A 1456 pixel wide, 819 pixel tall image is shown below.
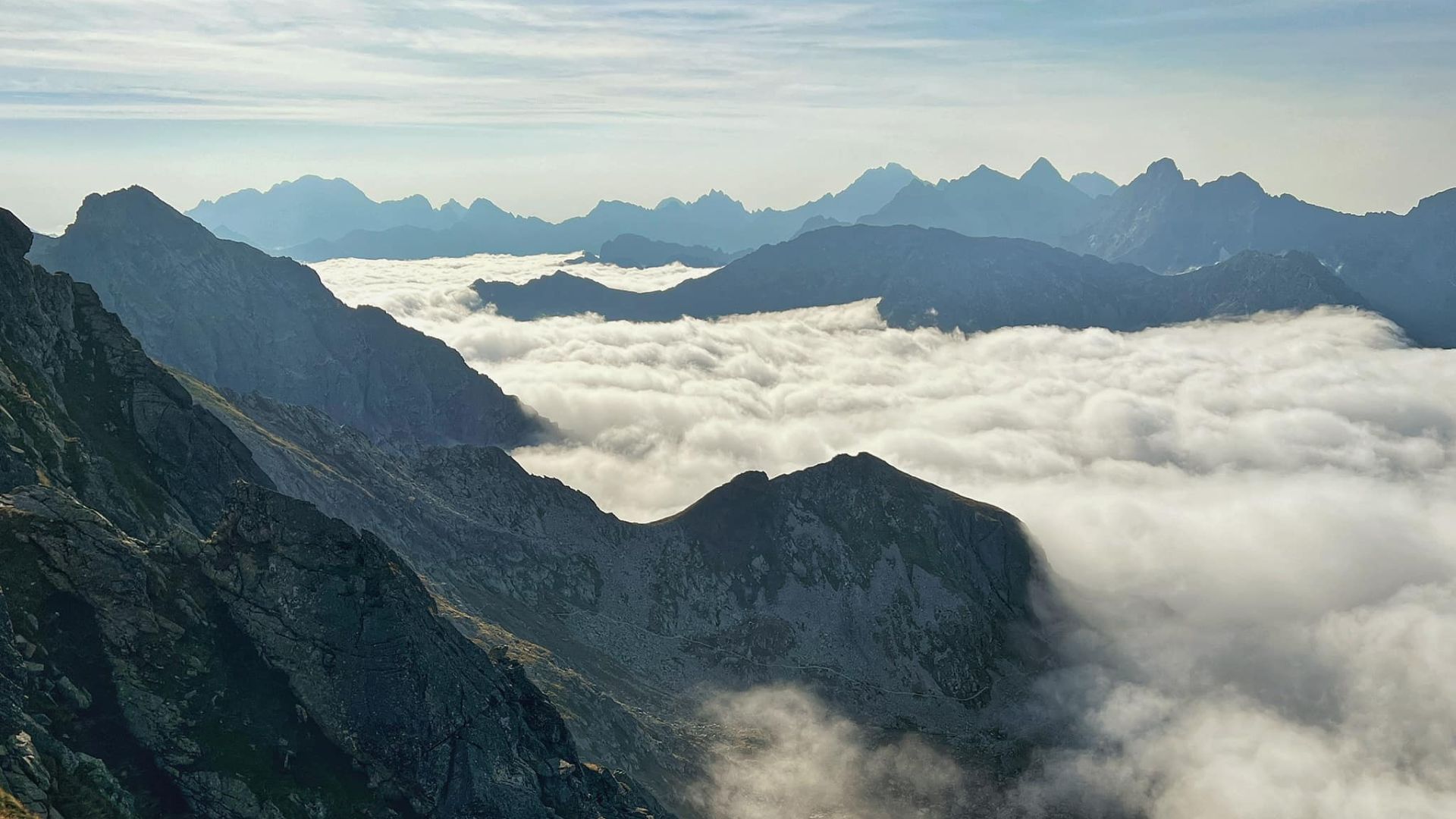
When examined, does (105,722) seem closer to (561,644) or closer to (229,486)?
(229,486)

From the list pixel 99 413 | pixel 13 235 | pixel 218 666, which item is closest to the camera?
pixel 218 666

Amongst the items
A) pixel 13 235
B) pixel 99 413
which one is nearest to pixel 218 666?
pixel 99 413

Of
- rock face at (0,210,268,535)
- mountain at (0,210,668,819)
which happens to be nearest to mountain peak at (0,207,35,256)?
rock face at (0,210,268,535)

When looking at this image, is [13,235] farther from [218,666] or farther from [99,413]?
[218,666]

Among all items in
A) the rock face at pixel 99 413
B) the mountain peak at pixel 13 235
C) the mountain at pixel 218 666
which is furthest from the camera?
the mountain peak at pixel 13 235

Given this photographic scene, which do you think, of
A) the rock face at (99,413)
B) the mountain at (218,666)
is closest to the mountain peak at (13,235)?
the rock face at (99,413)

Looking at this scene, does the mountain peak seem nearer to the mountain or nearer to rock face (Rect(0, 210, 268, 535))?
rock face (Rect(0, 210, 268, 535))

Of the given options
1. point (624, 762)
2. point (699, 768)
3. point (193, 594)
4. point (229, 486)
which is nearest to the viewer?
point (193, 594)

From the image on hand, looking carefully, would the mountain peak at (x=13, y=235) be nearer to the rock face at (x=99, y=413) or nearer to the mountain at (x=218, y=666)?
the rock face at (x=99, y=413)

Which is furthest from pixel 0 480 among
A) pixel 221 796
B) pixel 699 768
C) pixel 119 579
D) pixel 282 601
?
pixel 699 768
